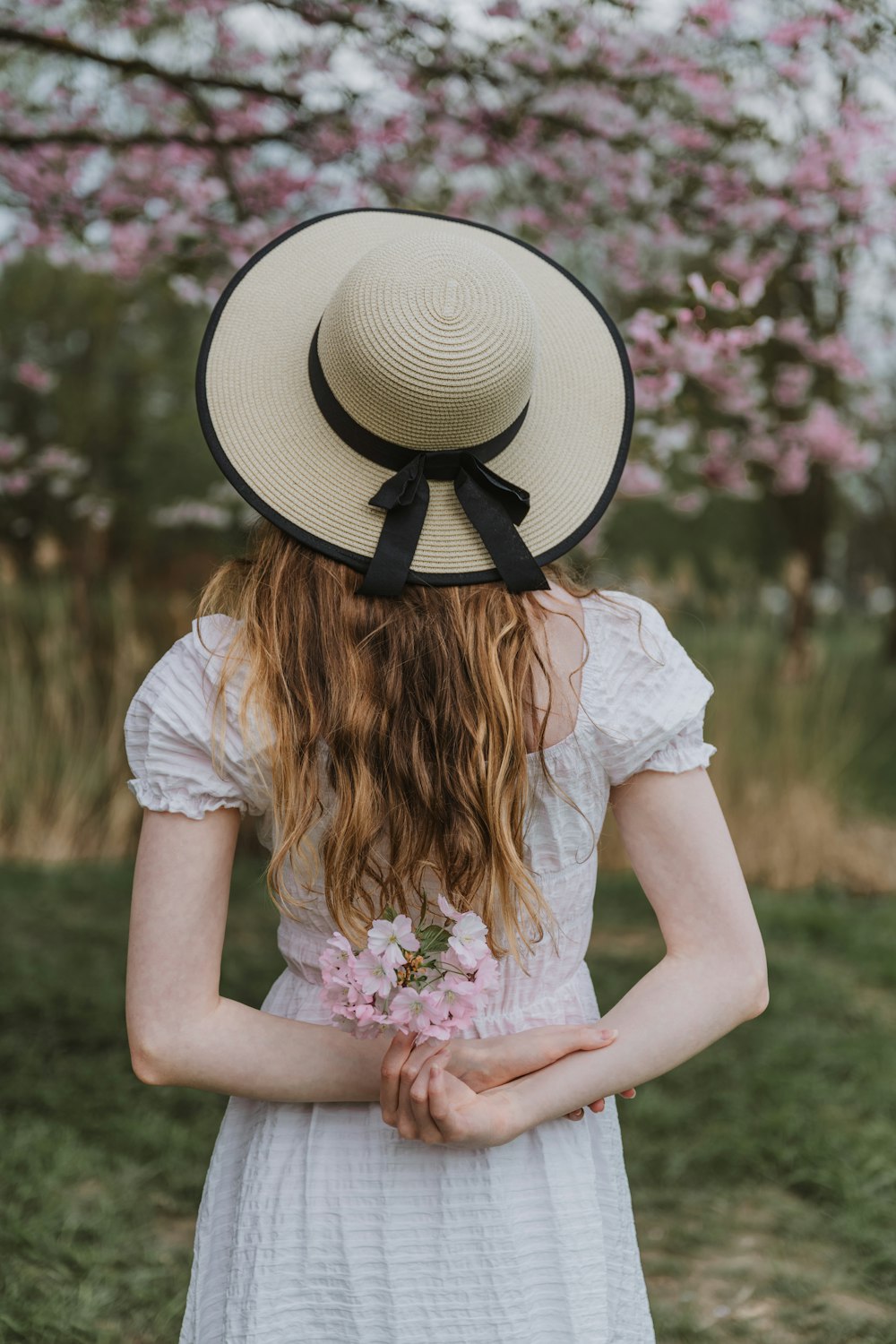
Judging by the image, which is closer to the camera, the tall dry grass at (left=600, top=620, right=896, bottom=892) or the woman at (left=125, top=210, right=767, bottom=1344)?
the woman at (left=125, top=210, right=767, bottom=1344)

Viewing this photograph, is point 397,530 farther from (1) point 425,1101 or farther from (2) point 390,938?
(1) point 425,1101

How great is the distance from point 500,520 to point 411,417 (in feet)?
A: 0.42

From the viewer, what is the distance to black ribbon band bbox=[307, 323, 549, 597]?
114 cm

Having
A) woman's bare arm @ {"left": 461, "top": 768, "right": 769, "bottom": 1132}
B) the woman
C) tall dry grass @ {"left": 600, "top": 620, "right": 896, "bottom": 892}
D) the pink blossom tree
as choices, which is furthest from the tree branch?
tall dry grass @ {"left": 600, "top": 620, "right": 896, "bottom": 892}

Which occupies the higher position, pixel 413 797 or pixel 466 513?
pixel 466 513

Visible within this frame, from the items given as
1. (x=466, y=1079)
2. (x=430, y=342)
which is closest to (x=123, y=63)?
(x=430, y=342)

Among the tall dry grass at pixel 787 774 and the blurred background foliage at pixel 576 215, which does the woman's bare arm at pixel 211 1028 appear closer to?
the blurred background foliage at pixel 576 215

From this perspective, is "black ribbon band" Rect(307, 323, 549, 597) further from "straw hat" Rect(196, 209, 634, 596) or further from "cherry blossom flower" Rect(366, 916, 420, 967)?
"cherry blossom flower" Rect(366, 916, 420, 967)

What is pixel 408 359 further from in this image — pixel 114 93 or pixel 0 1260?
pixel 114 93

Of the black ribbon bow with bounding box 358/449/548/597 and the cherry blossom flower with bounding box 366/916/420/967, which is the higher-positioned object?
the black ribbon bow with bounding box 358/449/548/597

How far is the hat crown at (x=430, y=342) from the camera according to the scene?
1130 mm

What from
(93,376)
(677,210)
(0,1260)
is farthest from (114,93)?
(93,376)

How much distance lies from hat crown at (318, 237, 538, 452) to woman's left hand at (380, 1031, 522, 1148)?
1.88 ft

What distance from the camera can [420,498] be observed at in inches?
45.5
